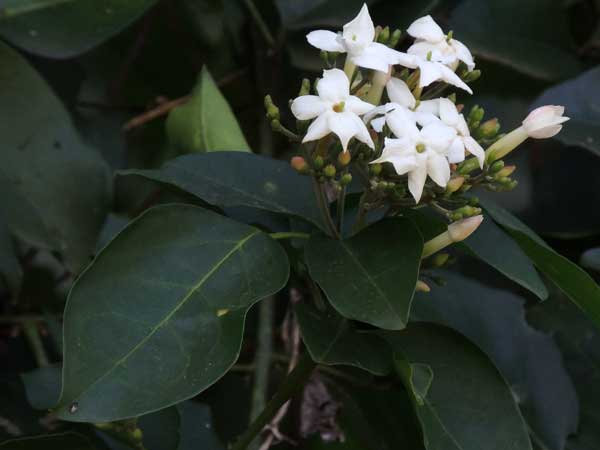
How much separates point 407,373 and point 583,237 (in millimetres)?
531

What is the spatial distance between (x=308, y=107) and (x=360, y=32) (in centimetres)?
10

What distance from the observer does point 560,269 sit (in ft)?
2.58

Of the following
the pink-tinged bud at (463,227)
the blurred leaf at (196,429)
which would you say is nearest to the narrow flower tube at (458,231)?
the pink-tinged bud at (463,227)

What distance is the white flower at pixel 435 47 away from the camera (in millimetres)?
807

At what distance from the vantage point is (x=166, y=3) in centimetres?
146

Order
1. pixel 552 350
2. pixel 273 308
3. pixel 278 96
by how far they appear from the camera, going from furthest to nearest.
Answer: pixel 278 96 < pixel 273 308 < pixel 552 350

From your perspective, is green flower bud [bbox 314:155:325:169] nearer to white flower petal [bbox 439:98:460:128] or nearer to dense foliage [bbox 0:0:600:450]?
dense foliage [bbox 0:0:600:450]

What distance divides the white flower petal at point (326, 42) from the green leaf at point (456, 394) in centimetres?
26

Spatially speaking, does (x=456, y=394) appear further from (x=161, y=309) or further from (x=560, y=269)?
(x=161, y=309)

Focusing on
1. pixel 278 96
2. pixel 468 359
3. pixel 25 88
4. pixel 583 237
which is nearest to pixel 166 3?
pixel 278 96

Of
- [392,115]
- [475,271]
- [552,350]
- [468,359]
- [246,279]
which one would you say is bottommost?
[475,271]

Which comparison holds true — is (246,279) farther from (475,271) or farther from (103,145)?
(103,145)

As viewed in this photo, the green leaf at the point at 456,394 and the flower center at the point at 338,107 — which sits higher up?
the flower center at the point at 338,107

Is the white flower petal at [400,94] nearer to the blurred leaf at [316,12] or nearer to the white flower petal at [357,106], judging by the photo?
the white flower petal at [357,106]
